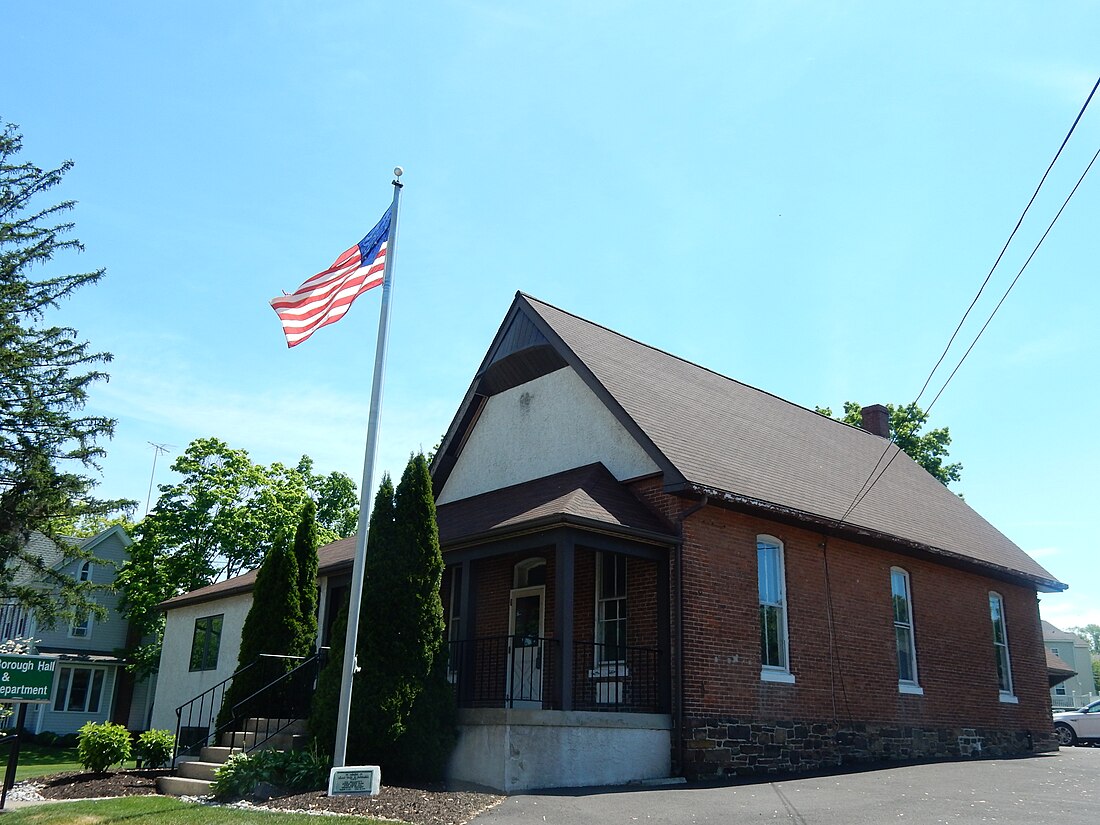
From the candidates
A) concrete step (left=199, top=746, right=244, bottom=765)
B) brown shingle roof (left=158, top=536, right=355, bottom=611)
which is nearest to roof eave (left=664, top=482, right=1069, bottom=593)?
brown shingle roof (left=158, top=536, right=355, bottom=611)

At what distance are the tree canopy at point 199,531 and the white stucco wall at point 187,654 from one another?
10.6m

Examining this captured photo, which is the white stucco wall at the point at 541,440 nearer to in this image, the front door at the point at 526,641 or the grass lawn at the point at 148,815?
the front door at the point at 526,641

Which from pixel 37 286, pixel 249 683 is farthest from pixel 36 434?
pixel 249 683

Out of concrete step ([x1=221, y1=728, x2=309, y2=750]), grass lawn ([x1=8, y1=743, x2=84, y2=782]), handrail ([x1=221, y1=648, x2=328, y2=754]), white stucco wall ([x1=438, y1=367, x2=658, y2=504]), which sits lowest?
grass lawn ([x1=8, y1=743, x2=84, y2=782])

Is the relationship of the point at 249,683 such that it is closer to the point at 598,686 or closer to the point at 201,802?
the point at 201,802

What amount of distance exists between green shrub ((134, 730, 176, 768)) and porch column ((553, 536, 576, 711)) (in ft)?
19.4

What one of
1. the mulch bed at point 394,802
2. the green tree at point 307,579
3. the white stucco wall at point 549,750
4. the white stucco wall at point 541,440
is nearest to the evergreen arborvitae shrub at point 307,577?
the green tree at point 307,579

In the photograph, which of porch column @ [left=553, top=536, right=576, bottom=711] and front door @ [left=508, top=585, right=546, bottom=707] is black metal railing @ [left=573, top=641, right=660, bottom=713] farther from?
front door @ [left=508, top=585, right=546, bottom=707]

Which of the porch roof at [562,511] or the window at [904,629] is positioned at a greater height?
the porch roof at [562,511]

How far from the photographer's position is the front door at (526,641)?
15.1 metres

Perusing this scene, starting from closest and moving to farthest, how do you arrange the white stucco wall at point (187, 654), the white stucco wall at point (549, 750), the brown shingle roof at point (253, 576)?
the white stucco wall at point (549, 750)
the brown shingle roof at point (253, 576)
the white stucco wall at point (187, 654)

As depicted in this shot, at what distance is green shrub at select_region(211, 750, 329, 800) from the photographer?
10383 millimetres

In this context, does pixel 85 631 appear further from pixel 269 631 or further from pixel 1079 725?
pixel 1079 725

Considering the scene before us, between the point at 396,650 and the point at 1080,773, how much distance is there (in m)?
10.4
